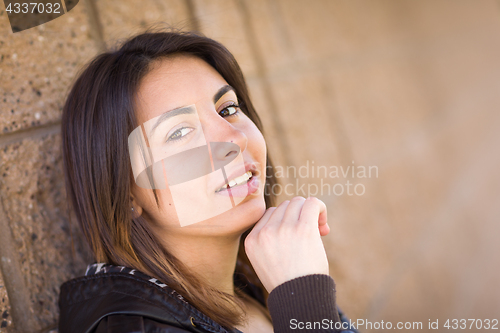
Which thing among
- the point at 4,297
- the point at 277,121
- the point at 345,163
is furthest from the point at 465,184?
the point at 4,297

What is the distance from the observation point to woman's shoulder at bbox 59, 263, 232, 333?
0.82m

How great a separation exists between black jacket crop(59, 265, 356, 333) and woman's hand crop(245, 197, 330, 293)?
0.18 meters

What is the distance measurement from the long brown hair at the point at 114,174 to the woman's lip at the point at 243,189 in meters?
0.19

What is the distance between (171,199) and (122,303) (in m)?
0.27

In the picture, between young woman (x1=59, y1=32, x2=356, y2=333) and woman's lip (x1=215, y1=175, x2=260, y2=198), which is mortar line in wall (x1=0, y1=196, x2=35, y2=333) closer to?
young woman (x1=59, y1=32, x2=356, y2=333)

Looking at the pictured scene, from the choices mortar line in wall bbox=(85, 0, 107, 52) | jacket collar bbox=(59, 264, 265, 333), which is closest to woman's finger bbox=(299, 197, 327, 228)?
jacket collar bbox=(59, 264, 265, 333)

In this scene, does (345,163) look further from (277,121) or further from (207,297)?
(207,297)

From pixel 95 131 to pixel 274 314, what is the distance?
0.64 m

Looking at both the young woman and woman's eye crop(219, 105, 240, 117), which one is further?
woman's eye crop(219, 105, 240, 117)

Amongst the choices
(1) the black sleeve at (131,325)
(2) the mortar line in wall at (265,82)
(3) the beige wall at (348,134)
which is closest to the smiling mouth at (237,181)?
(1) the black sleeve at (131,325)

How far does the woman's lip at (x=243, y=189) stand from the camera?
0.99 m

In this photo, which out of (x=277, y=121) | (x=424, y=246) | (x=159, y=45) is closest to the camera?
(x=159, y=45)

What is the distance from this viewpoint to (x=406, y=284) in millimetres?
2641

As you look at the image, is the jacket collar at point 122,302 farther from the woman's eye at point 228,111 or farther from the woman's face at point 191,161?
the woman's eye at point 228,111
